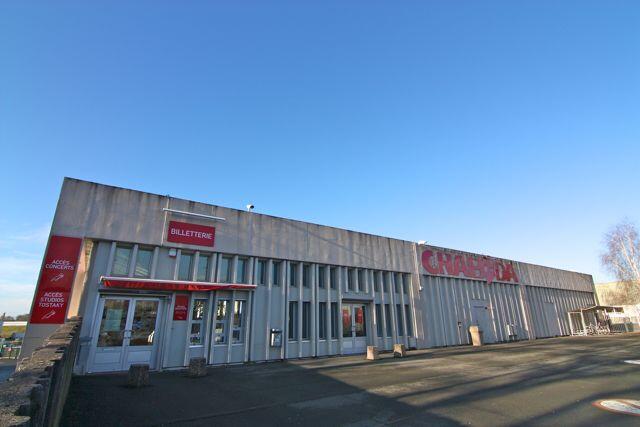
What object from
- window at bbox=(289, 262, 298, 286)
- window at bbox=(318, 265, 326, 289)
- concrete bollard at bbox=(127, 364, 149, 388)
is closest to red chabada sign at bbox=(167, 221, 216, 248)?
window at bbox=(289, 262, 298, 286)

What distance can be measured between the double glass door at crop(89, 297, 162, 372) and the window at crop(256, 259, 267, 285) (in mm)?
4069

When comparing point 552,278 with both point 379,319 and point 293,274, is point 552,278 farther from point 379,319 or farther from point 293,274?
point 293,274

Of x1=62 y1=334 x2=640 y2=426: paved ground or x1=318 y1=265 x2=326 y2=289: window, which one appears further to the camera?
x1=318 y1=265 x2=326 y2=289: window

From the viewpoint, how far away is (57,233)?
36.9 ft

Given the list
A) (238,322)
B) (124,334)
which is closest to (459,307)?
(238,322)

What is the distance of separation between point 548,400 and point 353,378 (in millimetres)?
4918

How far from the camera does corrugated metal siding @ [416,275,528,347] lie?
20656 millimetres

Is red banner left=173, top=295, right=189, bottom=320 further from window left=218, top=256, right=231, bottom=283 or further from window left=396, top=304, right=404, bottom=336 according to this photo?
window left=396, top=304, right=404, bottom=336

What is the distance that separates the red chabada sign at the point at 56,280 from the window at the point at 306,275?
905 cm

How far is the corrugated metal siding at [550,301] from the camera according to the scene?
28391mm

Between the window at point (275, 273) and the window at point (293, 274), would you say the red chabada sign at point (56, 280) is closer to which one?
the window at point (275, 273)

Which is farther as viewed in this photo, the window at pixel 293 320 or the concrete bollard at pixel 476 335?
the concrete bollard at pixel 476 335

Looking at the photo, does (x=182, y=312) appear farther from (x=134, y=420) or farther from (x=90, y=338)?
(x=134, y=420)

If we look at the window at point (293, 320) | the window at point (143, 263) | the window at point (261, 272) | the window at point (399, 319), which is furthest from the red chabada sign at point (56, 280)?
the window at point (399, 319)
